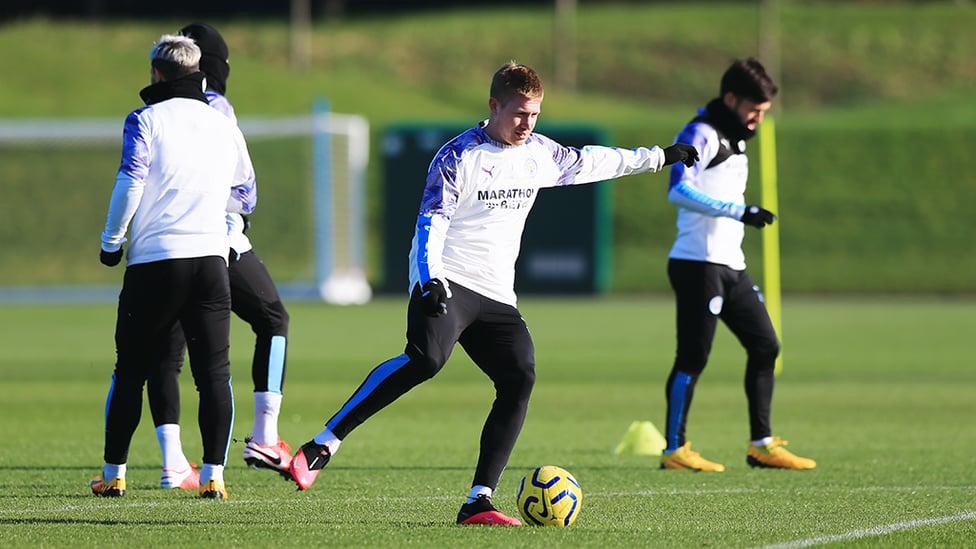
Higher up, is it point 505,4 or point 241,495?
point 505,4

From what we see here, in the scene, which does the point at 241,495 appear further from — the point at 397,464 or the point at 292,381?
the point at 292,381

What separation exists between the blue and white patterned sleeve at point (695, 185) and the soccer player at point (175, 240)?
2.53 m

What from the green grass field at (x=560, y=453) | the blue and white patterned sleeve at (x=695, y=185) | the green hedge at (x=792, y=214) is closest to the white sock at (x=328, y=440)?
the green grass field at (x=560, y=453)

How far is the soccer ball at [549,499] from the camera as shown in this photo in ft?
22.9

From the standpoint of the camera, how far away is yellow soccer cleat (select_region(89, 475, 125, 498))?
776cm

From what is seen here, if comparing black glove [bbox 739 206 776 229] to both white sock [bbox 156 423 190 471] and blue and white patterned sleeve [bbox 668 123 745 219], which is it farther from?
white sock [bbox 156 423 190 471]

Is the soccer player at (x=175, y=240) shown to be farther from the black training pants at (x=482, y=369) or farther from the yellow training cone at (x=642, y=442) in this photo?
the yellow training cone at (x=642, y=442)

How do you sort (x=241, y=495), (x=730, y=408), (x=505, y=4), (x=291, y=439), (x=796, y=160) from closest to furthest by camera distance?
(x=241, y=495) < (x=291, y=439) < (x=730, y=408) < (x=796, y=160) < (x=505, y=4)

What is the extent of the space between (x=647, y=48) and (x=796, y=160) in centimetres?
3018

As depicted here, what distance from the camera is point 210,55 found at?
854cm

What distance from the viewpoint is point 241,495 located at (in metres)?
7.94

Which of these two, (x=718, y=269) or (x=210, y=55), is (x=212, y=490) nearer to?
(x=210, y=55)

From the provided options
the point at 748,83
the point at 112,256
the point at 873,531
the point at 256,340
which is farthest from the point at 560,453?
the point at 112,256

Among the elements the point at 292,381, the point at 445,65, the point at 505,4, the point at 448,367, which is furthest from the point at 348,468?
the point at 505,4
